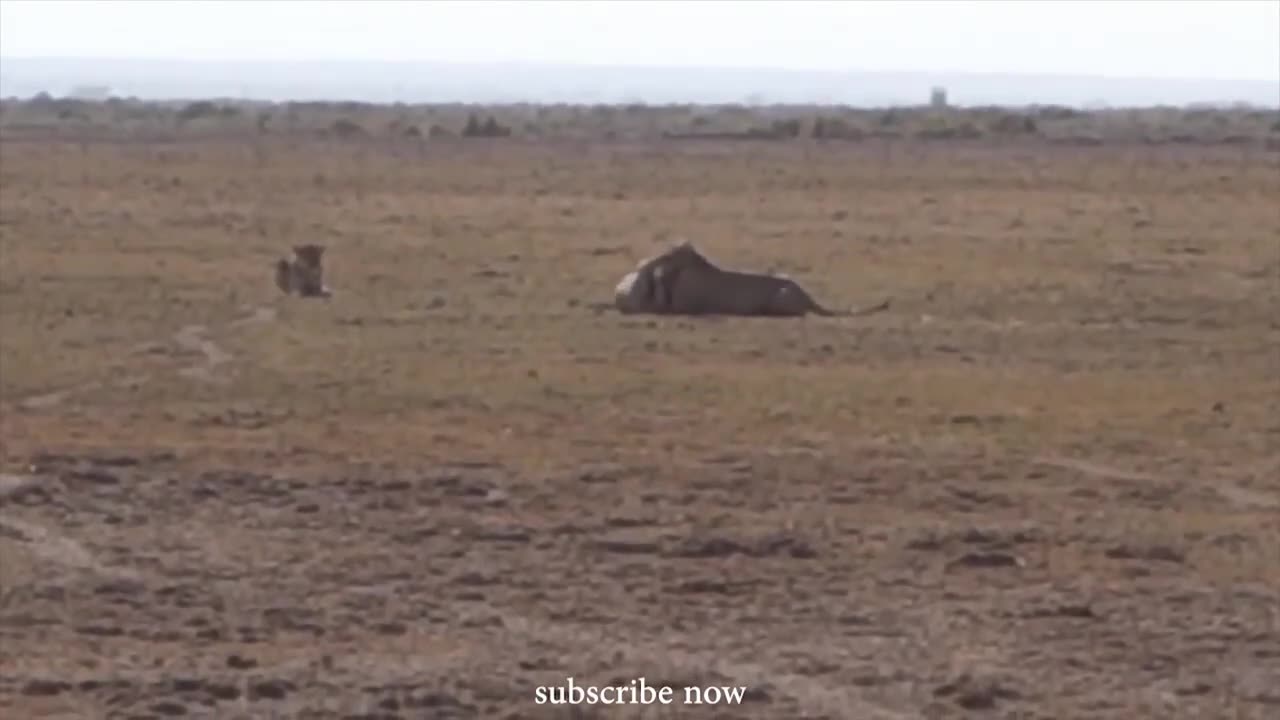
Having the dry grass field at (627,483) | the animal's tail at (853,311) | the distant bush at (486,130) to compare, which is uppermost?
the dry grass field at (627,483)

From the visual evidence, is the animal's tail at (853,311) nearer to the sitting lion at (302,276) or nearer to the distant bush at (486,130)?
the sitting lion at (302,276)

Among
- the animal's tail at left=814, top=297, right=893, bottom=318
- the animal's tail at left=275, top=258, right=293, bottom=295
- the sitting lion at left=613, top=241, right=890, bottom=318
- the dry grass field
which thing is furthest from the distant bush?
the sitting lion at left=613, top=241, right=890, bottom=318

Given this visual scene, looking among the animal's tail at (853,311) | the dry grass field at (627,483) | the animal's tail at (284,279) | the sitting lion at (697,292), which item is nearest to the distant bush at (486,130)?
the dry grass field at (627,483)

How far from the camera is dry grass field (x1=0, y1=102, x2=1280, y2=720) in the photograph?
9.98 m

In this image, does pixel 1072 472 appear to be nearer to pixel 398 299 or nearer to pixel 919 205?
pixel 398 299

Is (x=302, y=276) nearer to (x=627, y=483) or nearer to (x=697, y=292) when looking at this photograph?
(x=697, y=292)

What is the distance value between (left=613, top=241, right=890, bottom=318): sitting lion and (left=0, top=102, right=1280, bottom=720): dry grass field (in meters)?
0.43

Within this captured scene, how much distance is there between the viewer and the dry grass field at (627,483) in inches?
393

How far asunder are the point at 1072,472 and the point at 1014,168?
135ft

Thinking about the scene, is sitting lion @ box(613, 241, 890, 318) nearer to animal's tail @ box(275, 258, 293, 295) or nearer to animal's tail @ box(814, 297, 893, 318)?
animal's tail @ box(814, 297, 893, 318)

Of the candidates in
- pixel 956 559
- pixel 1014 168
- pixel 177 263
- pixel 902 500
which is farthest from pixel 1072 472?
pixel 1014 168

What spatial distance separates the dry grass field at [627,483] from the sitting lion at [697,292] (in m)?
0.43

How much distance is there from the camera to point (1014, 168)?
55562 mm

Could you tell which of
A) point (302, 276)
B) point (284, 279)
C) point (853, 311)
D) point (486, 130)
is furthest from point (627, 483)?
point (486, 130)
